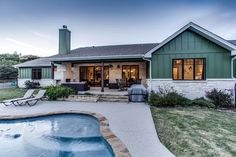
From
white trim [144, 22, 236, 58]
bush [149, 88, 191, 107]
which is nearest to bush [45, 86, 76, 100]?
bush [149, 88, 191, 107]

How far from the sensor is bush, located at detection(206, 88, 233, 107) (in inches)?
413

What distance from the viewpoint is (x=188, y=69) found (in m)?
11.8

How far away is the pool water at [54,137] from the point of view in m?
4.96

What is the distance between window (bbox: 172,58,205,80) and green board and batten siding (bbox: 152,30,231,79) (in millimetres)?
290

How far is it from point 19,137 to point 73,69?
1298cm

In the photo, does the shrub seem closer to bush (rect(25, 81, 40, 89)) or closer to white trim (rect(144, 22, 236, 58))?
bush (rect(25, 81, 40, 89))

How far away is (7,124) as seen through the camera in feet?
25.1

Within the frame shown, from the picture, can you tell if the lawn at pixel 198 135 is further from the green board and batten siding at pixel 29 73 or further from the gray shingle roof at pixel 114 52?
the green board and batten siding at pixel 29 73

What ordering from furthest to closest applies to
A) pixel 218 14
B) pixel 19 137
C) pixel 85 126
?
pixel 218 14 < pixel 85 126 < pixel 19 137

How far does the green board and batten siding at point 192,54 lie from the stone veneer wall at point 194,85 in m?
0.33

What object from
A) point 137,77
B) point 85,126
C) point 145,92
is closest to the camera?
point 85,126

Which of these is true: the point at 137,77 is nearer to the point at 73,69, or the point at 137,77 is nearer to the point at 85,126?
the point at 73,69

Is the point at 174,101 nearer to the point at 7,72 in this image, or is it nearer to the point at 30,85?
the point at 30,85

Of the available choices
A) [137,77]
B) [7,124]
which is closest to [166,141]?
[7,124]
